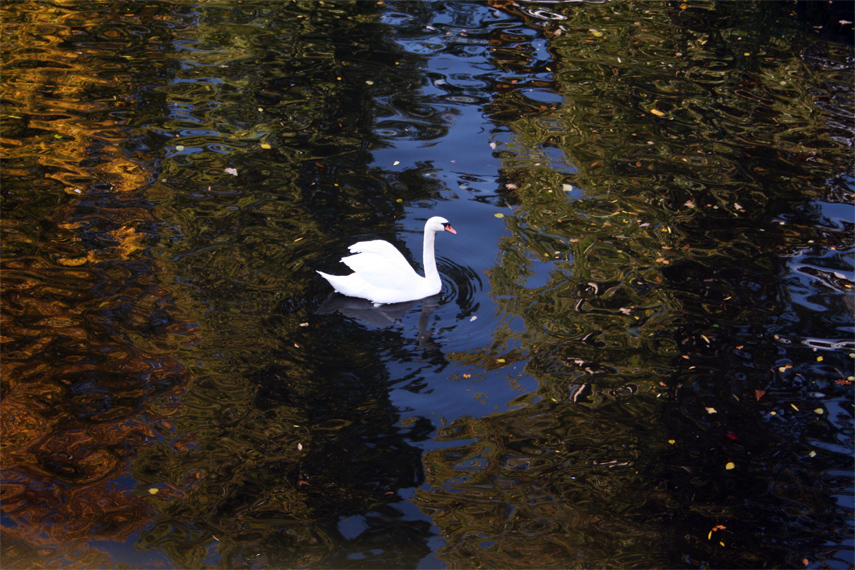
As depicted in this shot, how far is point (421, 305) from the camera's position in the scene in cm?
809

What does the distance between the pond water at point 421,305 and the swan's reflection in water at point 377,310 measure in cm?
6

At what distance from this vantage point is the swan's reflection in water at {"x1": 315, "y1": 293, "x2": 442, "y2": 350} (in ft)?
25.5

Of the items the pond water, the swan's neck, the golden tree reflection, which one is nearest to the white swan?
the swan's neck

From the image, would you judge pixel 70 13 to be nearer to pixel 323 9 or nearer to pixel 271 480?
pixel 323 9

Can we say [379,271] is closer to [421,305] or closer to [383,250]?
[383,250]

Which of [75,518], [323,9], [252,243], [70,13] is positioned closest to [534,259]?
[252,243]

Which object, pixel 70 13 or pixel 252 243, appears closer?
pixel 252 243

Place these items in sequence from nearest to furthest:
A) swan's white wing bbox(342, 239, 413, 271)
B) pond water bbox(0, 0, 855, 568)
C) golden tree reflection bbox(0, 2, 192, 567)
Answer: golden tree reflection bbox(0, 2, 192, 567) < pond water bbox(0, 0, 855, 568) < swan's white wing bbox(342, 239, 413, 271)

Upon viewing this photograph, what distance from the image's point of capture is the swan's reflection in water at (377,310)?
7781mm

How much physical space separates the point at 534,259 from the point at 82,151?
632 centimetres

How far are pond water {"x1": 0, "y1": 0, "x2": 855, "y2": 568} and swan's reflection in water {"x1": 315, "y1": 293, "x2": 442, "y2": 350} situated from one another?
6 cm

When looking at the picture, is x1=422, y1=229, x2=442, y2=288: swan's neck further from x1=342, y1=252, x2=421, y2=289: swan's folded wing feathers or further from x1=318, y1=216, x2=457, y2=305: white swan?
x1=342, y1=252, x2=421, y2=289: swan's folded wing feathers

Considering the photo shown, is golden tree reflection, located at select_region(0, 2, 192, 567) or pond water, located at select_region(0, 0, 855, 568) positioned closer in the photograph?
golden tree reflection, located at select_region(0, 2, 192, 567)

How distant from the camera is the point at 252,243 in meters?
8.57
